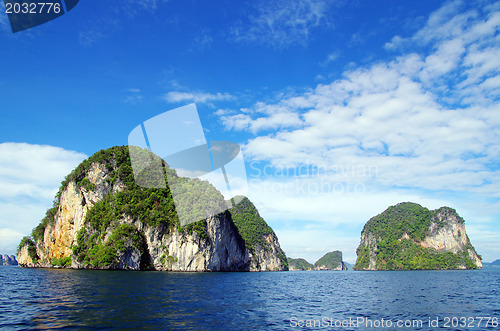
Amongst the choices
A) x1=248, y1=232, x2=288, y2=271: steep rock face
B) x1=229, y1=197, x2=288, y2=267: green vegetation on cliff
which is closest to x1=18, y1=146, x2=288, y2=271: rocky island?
x1=229, y1=197, x2=288, y2=267: green vegetation on cliff

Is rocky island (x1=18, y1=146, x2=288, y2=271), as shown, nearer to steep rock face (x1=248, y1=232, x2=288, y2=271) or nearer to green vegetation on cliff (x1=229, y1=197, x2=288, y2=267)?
green vegetation on cliff (x1=229, y1=197, x2=288, y2=267)

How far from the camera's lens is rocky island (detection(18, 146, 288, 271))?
3322 inches

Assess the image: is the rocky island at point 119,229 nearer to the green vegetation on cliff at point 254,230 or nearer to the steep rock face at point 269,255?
the green vegetation on cliff at point 254,230

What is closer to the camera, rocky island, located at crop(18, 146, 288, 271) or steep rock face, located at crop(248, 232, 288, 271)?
rocky island, located at crop(18, 146, 288, 271)

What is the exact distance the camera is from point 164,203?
9606 centimetres

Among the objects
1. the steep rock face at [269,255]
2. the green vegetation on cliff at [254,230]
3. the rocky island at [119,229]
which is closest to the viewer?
the rocky island at [119,229]

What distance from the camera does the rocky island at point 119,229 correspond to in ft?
277

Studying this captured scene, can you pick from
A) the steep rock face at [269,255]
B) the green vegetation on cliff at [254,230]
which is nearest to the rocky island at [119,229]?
the green vegetation on cliff at [254,230]

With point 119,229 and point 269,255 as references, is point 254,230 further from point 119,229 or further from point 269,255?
point 119,229

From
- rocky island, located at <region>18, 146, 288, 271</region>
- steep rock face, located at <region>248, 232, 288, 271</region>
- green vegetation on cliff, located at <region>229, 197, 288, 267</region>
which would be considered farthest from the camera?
green vegetation on cliff, located at <region>229, 197, 288, 267</region>

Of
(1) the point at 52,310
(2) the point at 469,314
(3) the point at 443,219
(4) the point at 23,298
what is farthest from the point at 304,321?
(3) the point at 443,219

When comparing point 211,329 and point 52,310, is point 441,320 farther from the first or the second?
point 52,310

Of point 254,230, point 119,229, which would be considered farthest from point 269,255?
point 119,229

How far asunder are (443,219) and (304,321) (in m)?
215
